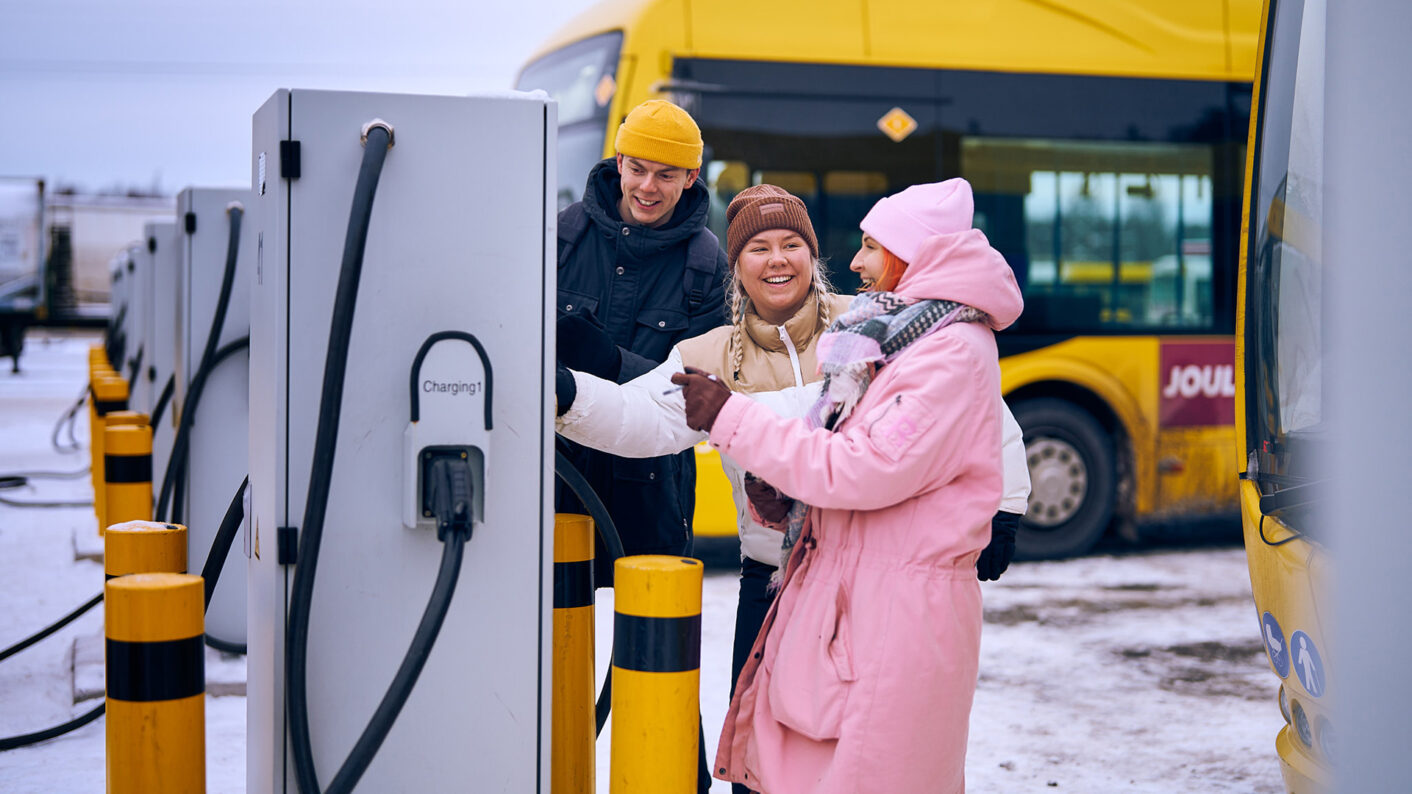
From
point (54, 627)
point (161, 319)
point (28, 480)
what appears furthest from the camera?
point (28, 480)

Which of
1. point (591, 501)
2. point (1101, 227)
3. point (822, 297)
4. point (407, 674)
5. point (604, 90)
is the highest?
point (604, 90)

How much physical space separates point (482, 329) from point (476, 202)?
0.73 ft

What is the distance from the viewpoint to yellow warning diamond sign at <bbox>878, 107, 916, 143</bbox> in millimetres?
7094

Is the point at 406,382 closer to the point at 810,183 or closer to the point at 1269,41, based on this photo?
the point at 1269,41

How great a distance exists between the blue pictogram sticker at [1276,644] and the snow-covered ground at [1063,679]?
103cm

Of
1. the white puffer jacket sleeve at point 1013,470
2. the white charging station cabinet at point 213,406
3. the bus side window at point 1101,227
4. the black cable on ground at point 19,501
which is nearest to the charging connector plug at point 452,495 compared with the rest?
the white puffer jacket sleeve at point 1013,470

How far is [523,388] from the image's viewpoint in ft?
7.81

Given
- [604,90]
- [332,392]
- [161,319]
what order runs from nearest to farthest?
[332,392] → [161,319] → [604,90]

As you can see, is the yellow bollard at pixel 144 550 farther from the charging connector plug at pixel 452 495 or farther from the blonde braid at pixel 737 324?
the blonde braid at pixel 737 324

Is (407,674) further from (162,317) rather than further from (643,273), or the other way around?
(162,317)

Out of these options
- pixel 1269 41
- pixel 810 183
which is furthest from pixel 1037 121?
pixel 1269 41

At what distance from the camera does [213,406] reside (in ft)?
16.4

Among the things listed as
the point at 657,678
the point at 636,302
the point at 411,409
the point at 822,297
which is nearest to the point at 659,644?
the point at 657,678

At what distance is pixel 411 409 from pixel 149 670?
2.18ft
